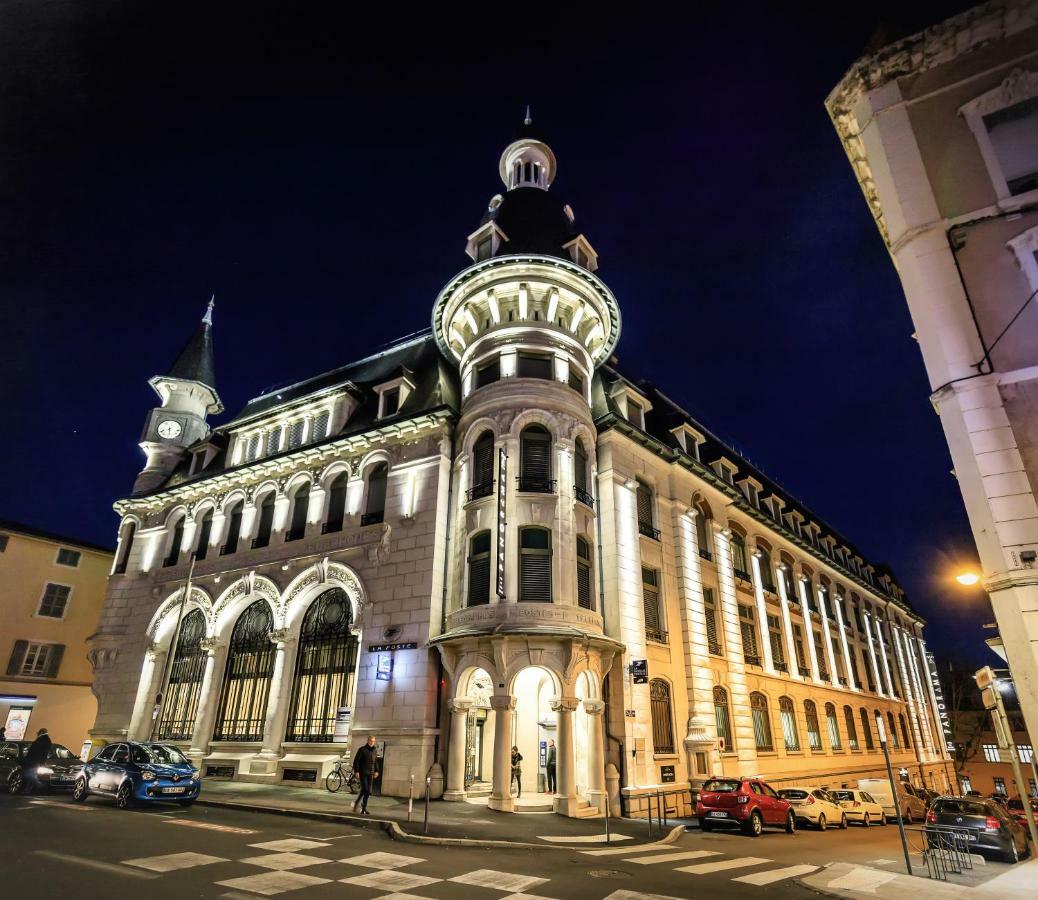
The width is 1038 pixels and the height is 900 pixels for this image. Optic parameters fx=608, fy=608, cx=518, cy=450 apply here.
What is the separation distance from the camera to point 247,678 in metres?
25.6

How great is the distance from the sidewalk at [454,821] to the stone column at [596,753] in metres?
0.99

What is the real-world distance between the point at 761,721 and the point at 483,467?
18266 millimetres

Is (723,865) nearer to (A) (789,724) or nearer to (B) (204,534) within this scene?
(A) (789,724)

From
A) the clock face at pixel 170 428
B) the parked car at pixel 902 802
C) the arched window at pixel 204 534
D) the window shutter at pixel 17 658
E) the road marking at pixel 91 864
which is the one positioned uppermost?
the clock face at pixel 170 428

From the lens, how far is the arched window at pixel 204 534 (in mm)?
29891

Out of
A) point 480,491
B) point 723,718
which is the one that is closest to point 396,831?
point 480,491

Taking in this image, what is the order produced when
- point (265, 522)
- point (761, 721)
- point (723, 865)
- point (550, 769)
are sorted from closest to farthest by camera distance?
point (723, 865) → point (550, 769) → point (761, 721) → point (265, 522)

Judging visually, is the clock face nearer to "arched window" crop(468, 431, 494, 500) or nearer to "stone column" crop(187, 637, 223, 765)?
"stone column" crop(187, 637, 223, 765)

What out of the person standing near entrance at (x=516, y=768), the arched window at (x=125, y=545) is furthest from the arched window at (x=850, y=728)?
the arched window at (x=125, y=545)

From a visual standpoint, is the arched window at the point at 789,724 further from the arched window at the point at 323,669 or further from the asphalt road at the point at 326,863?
the arched window at the point at 323,669

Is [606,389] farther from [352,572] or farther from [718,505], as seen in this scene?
[352,572]

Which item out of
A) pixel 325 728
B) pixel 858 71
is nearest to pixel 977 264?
pixel 858 71

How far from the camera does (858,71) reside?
44.4 feet

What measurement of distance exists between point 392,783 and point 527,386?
14159 mm
